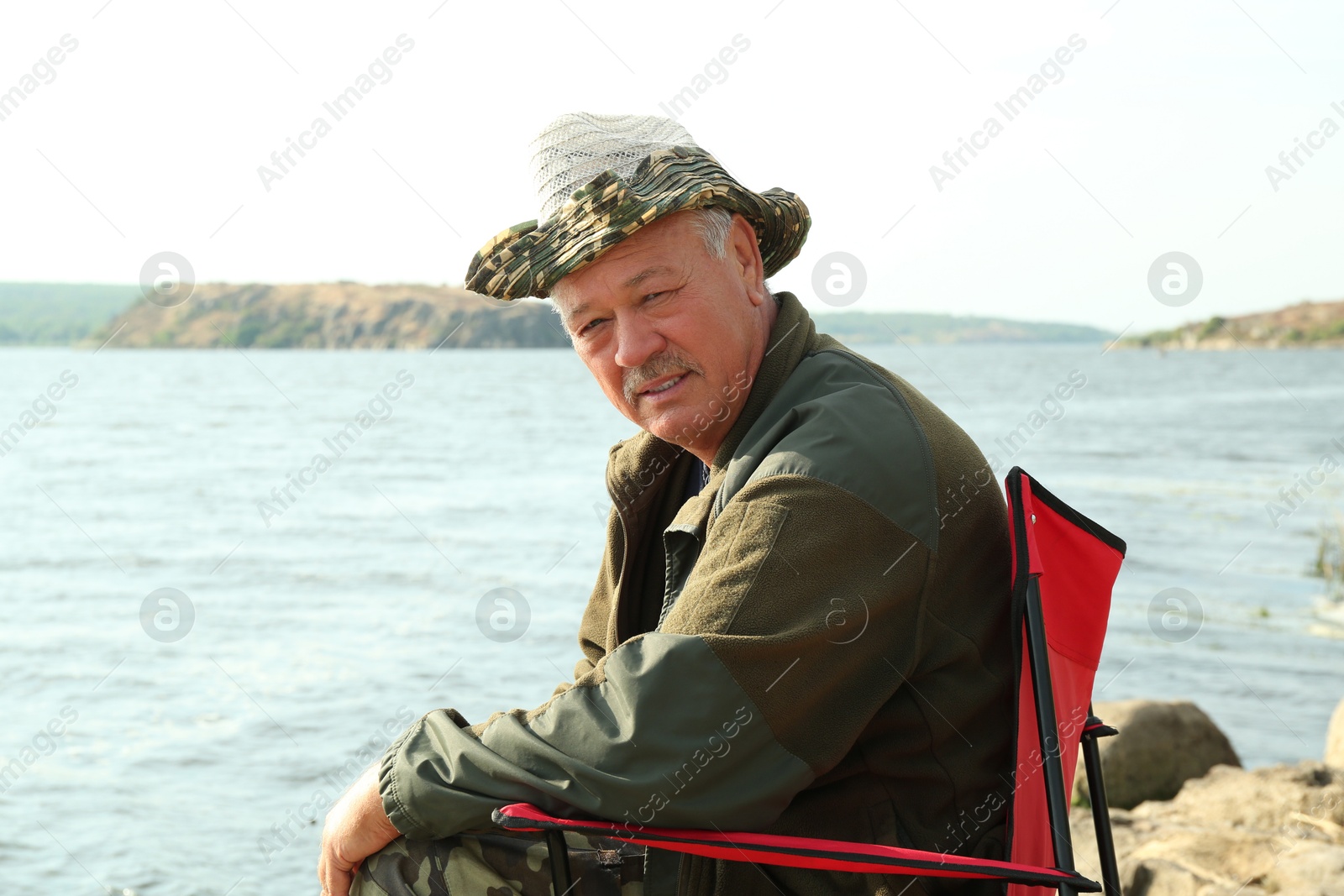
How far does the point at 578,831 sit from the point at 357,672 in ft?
20.0

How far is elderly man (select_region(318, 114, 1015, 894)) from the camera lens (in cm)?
195

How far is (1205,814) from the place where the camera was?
4.74 metres

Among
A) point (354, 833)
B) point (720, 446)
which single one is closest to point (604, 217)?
point (720, 446)

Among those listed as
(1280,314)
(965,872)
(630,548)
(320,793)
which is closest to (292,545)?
(320,793)

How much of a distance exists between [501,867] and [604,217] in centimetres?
120

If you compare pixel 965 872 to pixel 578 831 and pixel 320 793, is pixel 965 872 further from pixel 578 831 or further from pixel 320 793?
pixel 320 793

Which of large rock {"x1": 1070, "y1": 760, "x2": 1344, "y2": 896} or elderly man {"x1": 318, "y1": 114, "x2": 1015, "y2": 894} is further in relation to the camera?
large rock {"x1": 1070, "y1": 760, "x2": 1344, "y2": 896}

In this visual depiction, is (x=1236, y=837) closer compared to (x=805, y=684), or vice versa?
(x=805, y=684)

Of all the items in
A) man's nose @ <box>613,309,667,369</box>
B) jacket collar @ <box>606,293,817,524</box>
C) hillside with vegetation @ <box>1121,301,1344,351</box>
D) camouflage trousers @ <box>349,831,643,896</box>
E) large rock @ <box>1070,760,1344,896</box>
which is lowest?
large rock @ <box>1070,760,1344,896</box>

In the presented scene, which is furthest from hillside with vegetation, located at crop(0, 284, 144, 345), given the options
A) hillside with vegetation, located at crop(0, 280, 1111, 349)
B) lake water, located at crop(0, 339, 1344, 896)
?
lake water, located at crop(0, 339, 1344, 896)

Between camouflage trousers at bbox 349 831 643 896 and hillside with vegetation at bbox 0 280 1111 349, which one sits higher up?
hillside with vegetation at bbox 0 280 1111 349

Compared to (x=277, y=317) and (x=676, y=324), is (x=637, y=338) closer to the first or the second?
(x=676, y=324)

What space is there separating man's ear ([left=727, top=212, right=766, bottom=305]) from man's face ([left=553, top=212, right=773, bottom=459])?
0.07 feet

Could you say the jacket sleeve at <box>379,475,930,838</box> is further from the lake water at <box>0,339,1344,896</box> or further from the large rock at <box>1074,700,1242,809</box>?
A: the large rock at <box>1074,700,1242,809</box>
